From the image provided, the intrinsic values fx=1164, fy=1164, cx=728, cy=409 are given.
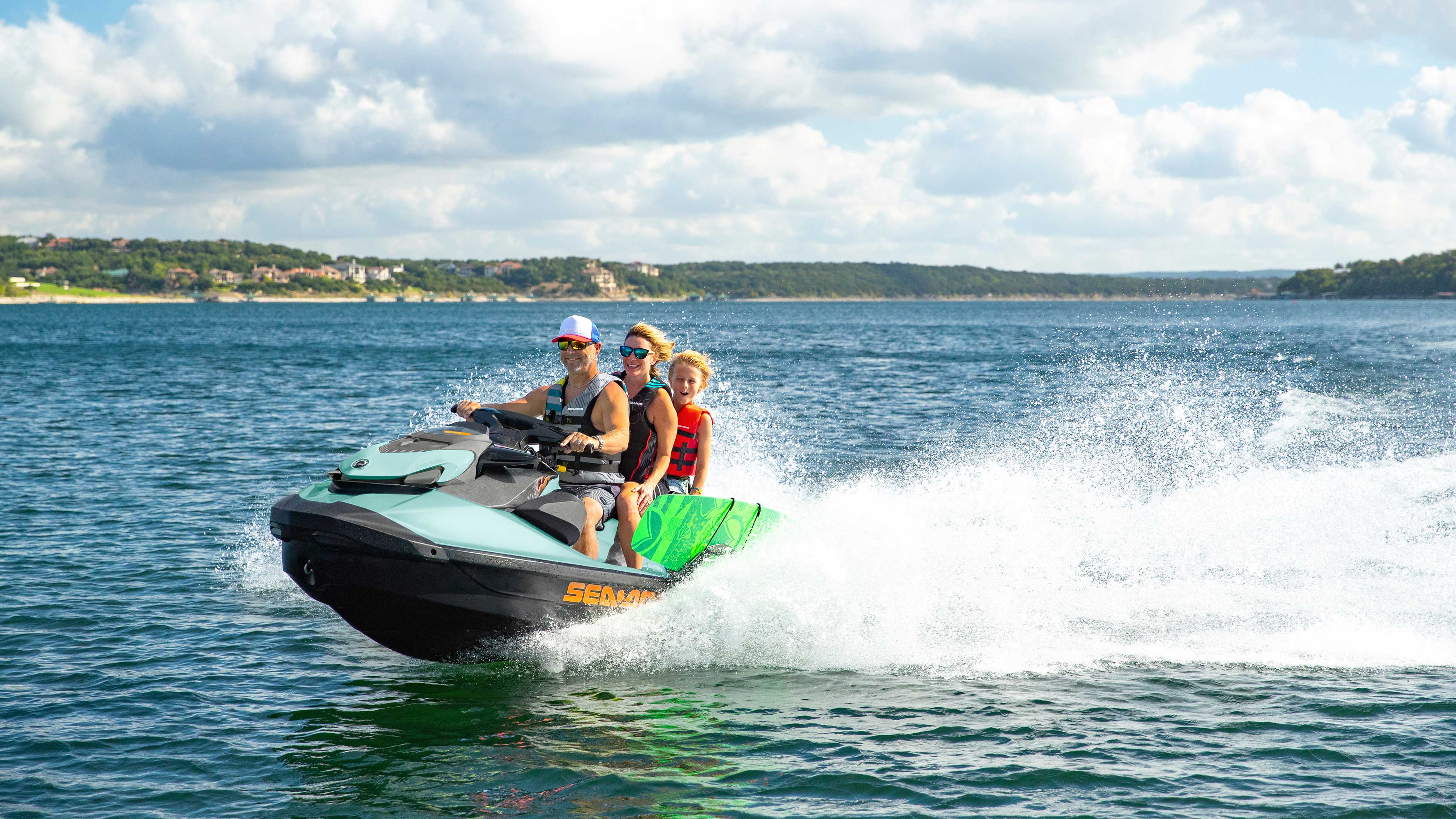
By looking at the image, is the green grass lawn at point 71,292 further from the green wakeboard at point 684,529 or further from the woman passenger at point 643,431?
the green wakeboard at point 684,529

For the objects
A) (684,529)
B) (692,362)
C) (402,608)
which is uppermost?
(692,362)

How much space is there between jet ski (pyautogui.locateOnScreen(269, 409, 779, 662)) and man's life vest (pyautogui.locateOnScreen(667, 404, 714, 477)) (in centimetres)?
73

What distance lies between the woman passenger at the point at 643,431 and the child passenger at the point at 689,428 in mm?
107

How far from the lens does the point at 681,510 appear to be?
7434 millimetres

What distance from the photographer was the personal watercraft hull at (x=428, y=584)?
20.4 feet

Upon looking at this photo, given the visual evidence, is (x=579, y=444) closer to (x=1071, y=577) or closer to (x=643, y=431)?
(x=643, y=431)

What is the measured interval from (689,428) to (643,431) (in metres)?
0.35

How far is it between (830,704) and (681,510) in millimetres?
1549

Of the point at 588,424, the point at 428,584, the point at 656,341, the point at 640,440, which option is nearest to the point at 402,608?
the point at 428,584

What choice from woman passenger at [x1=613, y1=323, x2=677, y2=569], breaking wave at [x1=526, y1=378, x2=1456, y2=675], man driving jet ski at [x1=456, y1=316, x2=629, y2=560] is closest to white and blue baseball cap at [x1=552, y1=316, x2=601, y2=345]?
man driving jet ski at [x1=456, y1=316, x2=629, y2=560]

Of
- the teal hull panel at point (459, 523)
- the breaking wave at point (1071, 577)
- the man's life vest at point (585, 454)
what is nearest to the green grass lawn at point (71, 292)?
the breaking wave at point (1071, 577)

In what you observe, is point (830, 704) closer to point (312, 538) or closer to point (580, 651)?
point (580, 651)

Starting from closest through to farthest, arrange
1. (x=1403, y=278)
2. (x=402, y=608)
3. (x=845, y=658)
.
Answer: (x=402, y=608)
(x=845, y=658)
(x=1403, y=278)

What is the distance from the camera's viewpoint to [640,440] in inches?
292
